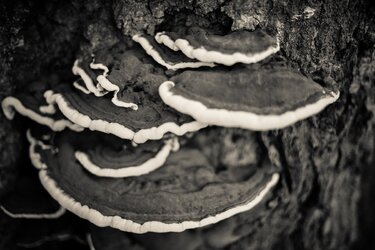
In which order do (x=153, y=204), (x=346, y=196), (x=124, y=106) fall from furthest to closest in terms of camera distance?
(x=346, y=196) → (x=153, y=204) → (x=124, y=106)

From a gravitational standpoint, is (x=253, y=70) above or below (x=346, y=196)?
above

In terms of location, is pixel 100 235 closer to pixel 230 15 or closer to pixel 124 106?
pixel 124 106

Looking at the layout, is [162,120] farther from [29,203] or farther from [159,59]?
[29,203]

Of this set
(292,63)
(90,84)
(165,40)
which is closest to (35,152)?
(90,84)

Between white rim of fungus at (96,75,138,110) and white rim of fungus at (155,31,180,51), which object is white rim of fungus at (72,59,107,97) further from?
white rim of fungus at (155,31,180,51)

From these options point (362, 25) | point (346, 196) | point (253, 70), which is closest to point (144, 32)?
point (253, 70)

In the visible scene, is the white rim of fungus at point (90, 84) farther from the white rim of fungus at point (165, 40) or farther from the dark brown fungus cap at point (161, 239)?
the dark brown fungus cap at point (161, 239)
